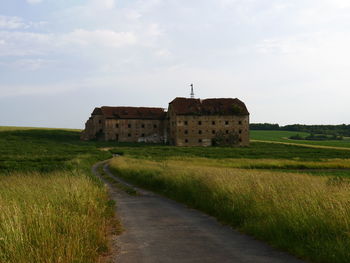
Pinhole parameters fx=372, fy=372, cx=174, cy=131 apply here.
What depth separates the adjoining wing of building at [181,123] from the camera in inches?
3327

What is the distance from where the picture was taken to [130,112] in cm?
9262

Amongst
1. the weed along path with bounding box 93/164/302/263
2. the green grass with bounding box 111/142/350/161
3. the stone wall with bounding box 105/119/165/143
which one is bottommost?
the green grass with bounding box 111/142/350/161

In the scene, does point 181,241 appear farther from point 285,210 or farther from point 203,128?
point 203,128

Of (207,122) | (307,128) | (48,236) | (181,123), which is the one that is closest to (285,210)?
(48,236)

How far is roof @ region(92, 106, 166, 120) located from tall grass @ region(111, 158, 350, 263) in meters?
74.4

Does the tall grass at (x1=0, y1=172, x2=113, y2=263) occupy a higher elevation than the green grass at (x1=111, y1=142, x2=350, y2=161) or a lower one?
higher

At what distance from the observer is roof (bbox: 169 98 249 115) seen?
8506 cm

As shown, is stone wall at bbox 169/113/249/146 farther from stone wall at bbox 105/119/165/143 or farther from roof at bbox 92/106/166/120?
roof at bbox 92/106/166/120

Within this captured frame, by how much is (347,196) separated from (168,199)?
32.2ft

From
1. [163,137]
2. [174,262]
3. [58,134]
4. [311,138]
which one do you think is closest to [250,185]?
[174,262]

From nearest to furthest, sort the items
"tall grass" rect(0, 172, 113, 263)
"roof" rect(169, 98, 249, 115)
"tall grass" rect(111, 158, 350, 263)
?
"tall grass" rect(0, 172, 113, 263) → "tall grass" rect(111, 158, 350, 263) → "roof" rect(169, 98, 249, 115)

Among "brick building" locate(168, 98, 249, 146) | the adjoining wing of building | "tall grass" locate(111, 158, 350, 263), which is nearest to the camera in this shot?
"tall grass" locate(111, 158, 350, 263)

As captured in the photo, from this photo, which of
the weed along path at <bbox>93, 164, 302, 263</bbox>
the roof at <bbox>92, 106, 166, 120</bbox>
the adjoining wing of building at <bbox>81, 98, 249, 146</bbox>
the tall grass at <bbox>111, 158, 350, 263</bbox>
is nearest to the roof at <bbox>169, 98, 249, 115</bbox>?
the adjoining wing of building at <bbox>81, 98, 249, 146</bbox>

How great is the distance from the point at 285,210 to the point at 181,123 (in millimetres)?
73872
